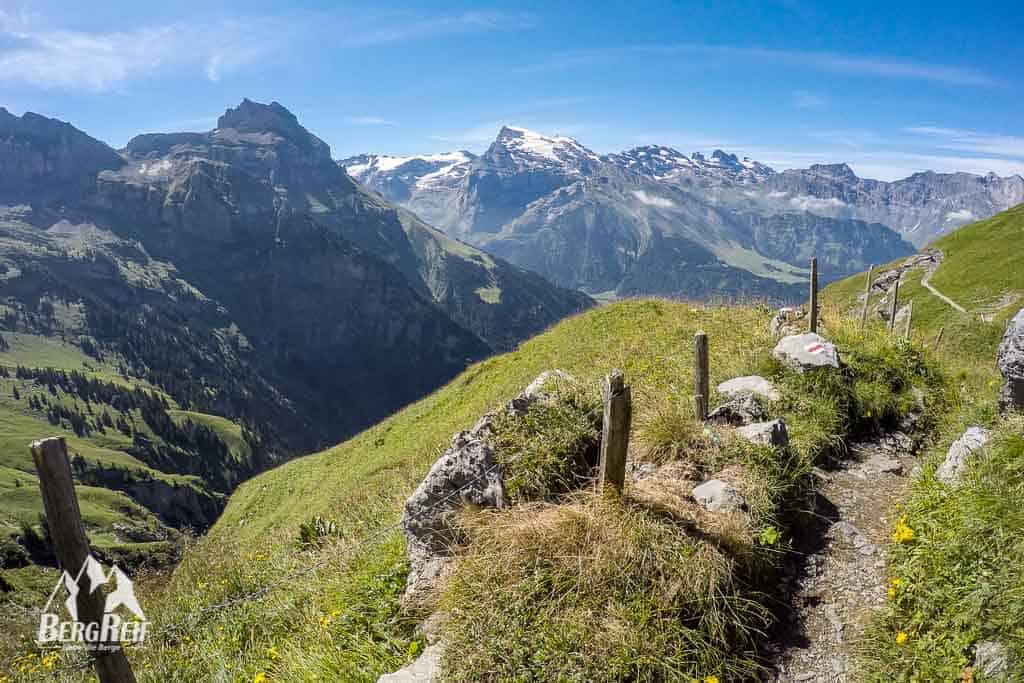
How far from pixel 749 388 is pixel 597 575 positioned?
7.74 meters

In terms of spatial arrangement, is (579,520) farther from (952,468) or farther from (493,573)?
(952,468)

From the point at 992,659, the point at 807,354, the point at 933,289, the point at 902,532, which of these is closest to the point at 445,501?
the point at 902,532

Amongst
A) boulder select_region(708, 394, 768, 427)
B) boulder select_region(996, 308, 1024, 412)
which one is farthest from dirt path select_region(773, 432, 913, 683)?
boulder select_region(996, 308, 1024, 412)

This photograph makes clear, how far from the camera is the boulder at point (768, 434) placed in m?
10.2

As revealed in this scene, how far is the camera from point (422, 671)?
6.56 m

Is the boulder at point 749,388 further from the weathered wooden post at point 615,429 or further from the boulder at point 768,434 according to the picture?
the weathered wooden post at point 615,429

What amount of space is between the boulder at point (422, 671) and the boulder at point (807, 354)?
1065cm

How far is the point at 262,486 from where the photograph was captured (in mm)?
35906

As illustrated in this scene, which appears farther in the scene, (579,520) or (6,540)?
(6,540)

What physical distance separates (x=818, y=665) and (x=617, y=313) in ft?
72.1

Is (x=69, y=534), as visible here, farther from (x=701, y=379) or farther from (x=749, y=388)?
(x=749, y=388)

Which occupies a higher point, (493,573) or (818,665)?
(493,573)

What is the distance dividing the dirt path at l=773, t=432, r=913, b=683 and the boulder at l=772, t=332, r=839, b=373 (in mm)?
2399

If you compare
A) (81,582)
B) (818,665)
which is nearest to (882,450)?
(818,665)
